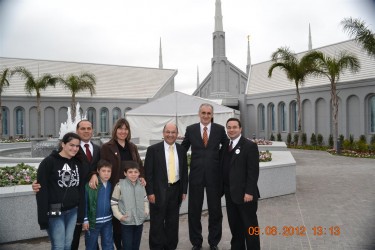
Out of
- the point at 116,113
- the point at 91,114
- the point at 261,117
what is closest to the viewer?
the point at 261,117

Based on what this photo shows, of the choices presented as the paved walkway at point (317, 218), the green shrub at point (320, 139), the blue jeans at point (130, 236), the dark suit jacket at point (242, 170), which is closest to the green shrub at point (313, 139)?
the green shrub at point (320, 139)

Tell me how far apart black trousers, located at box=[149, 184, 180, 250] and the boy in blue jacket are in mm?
748

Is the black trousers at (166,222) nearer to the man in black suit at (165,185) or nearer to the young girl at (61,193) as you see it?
the man in black suit at (165,185)

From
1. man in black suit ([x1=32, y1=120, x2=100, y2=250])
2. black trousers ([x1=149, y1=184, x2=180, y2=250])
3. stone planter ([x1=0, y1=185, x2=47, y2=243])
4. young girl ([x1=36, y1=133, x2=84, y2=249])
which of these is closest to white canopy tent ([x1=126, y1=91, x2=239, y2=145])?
stone planter ([x1=0, y1=185, x2=47, y2=243])

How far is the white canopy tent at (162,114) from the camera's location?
64.3 ft

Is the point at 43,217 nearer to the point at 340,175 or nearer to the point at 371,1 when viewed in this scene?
the point at 371,1

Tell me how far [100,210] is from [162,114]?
16.5m

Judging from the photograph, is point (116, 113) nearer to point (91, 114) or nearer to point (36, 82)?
point (91, 114)

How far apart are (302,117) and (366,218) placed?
21045mm

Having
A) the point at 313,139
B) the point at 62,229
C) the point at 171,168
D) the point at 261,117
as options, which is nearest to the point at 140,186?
the point at 171,168

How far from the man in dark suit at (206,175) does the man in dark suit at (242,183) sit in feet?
0.74

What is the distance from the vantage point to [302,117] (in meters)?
26.8

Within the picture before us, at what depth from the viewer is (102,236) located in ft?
14.1

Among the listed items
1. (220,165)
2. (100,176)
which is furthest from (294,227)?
(100,176)
